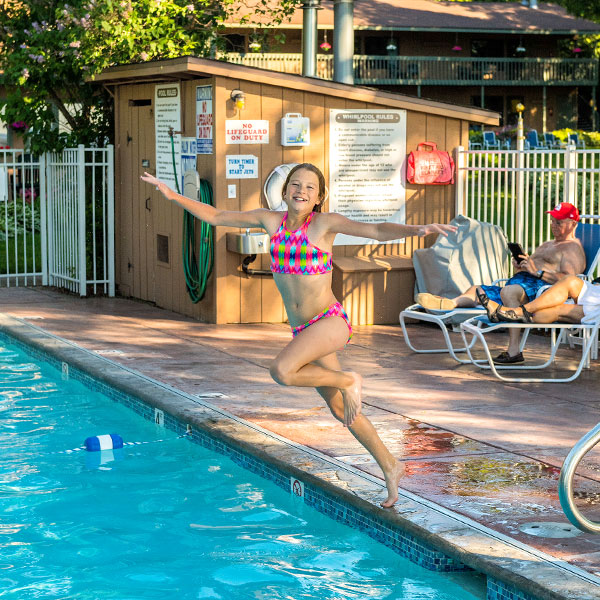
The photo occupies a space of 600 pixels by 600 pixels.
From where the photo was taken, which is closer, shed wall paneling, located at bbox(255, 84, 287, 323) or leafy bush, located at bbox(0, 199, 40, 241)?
shed wall paneling, located at bbox(255, 84, 287, 323)

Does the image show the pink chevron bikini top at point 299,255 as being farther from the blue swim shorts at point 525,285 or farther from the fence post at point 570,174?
the fence post at point 570,174

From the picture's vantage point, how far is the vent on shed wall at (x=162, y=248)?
1231 centimetres

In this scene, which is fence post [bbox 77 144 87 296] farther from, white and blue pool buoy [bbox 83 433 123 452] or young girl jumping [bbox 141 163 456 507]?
young girl jumping [bbox 141 163 456 507]

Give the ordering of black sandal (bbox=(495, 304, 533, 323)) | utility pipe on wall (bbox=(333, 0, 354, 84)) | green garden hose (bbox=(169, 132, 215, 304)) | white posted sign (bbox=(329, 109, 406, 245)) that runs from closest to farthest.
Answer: black sandal (bbox=(495, 304, 533, 323)), green garden hose (bbox=(169, 132, 215, 304)), white posted sign (bbox=(329, 109, 406, 245)), utility pipe on wall (bbox=(333, 0, 354, 84))

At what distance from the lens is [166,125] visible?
39.4 ft

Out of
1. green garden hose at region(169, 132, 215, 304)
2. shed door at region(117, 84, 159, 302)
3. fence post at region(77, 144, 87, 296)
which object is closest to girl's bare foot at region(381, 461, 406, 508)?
green garden hose at region(169, 132, 215, 304)

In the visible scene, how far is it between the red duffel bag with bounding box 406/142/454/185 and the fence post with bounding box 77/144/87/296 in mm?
3883

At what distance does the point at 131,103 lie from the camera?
13.1 meters

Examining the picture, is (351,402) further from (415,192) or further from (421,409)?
(415,192)

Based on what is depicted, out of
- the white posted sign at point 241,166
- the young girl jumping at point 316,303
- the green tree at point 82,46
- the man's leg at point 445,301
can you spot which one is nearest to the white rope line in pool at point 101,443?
the young girl jumping at point 316,303

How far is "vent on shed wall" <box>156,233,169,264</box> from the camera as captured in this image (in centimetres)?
1231

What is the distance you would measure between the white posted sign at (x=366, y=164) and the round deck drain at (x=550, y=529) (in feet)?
22.2

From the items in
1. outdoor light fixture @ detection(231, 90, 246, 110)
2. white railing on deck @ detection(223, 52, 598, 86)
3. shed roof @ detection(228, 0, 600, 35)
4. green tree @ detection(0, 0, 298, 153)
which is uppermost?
shed roof @ detection(228, 0, 600, 35)

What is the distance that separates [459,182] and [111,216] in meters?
4.20
